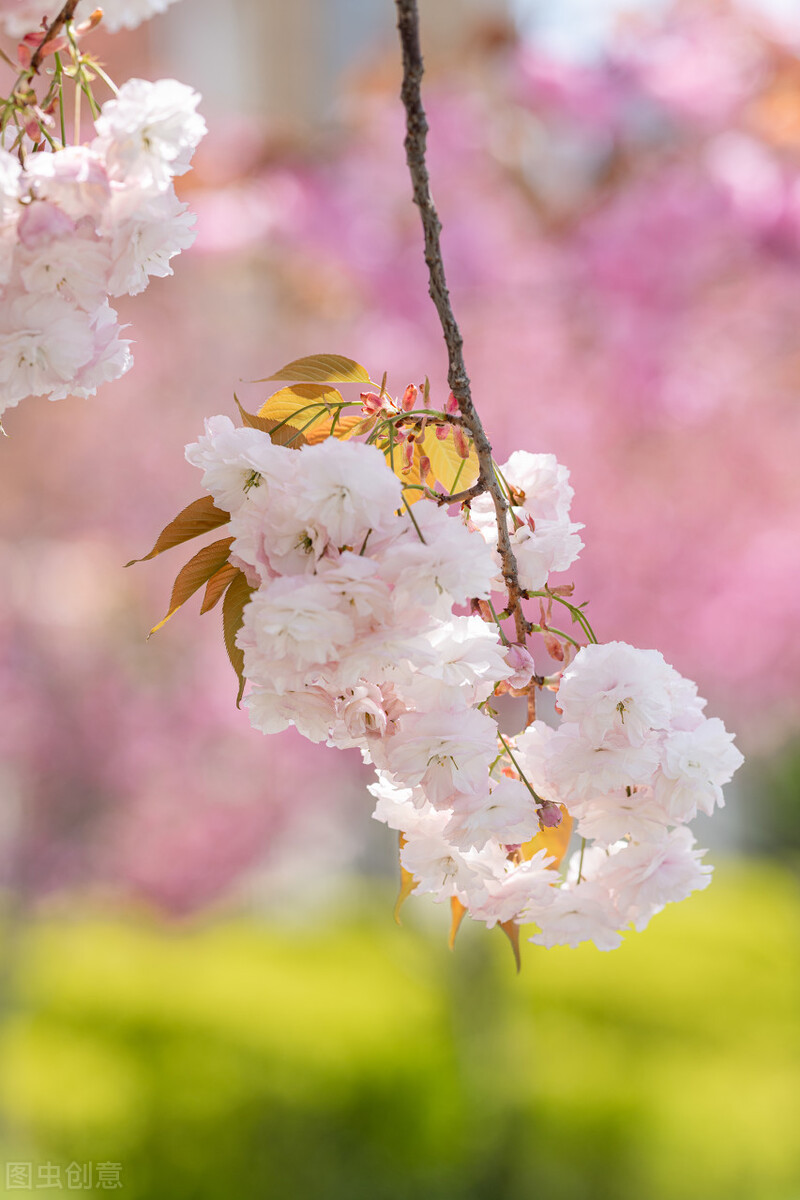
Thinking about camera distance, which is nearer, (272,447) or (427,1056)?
(272,447)

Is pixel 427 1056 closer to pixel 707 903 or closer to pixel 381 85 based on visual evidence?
pixel 707 903

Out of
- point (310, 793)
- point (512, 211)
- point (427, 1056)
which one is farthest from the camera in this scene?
point (310, 793)

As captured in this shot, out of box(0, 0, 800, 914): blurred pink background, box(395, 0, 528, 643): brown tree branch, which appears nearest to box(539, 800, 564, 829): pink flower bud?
box(395, 0, 528, 643): brown tree branch

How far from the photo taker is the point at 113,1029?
351 centimetres

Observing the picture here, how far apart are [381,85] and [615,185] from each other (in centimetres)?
62

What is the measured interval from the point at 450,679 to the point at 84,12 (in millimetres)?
560

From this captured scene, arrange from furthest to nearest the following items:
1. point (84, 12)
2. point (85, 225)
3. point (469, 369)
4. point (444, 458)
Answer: point (469, 369), point (84, 12), point (444, 458), point (85, 225)

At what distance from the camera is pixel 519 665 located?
0.64m

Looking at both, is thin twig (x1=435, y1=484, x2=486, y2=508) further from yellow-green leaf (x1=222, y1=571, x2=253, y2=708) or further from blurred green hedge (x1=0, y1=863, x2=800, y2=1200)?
blurred green hedge (x1=0, y1=863, x2=800, y2=1200)

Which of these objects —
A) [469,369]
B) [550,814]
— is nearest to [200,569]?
[550,814]

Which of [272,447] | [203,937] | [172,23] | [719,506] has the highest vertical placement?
[172,23]

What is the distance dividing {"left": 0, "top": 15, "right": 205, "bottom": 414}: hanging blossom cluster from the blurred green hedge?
8.54 ft

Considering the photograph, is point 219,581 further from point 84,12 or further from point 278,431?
point 84,12

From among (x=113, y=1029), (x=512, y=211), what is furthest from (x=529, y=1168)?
(x=512, y=211)
